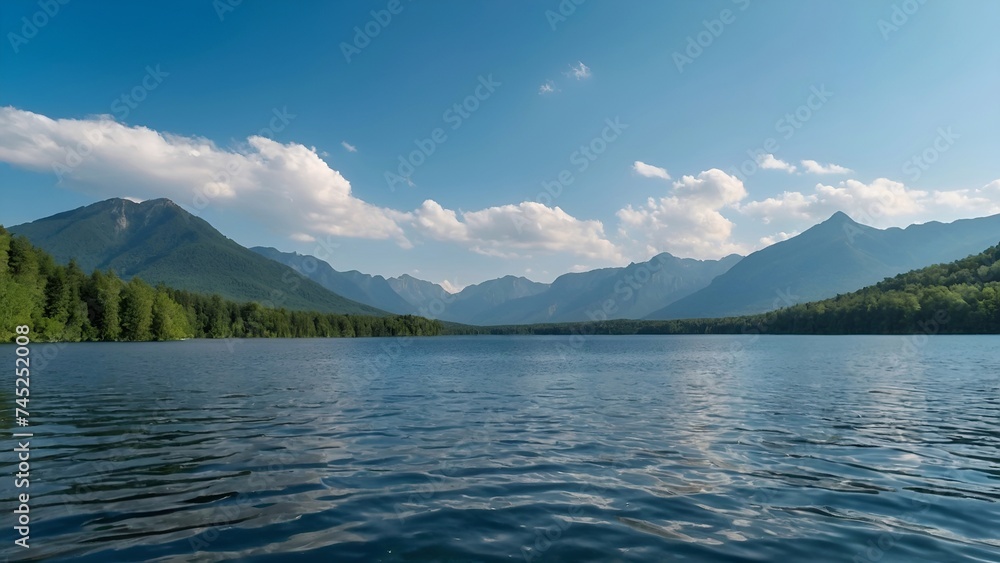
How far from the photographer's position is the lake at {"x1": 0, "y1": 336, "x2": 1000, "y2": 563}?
11164mm

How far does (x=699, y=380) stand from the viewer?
50125 mm

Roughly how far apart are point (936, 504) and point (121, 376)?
197 feet

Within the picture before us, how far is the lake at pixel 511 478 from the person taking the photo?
36.6 ft

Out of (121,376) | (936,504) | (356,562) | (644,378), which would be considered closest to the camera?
(356,562)

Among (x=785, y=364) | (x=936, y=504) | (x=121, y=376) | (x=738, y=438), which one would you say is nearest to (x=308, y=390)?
(x=121, y=376)

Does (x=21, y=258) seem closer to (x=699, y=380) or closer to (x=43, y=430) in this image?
(x=43, y=430)
